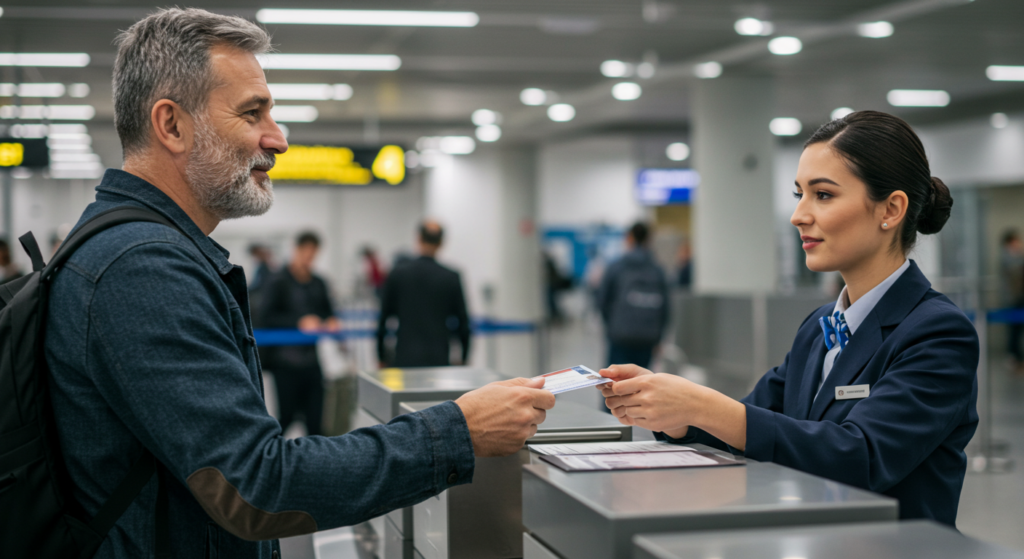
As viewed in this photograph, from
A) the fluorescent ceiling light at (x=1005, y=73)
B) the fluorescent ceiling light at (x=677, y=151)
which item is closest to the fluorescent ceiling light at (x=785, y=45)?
the fluorescent ceiling light at (x=1005, y=73)

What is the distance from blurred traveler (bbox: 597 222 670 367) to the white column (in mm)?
2863

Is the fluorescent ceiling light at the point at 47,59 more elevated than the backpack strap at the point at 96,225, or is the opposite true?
the fluorescent ceiling light at the point at 47,59

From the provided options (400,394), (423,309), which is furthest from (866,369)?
(423,309)

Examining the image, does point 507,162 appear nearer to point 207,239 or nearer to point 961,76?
point 961,76

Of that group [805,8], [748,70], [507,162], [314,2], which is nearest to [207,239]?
[314,2]

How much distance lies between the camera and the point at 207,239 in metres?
1.47

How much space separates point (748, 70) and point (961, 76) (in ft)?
10.7

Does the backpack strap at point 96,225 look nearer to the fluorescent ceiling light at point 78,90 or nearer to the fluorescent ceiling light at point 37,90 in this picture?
the fluorescent ceiling light at point 37,90

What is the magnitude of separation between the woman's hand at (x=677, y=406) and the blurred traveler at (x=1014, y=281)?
13.3 m

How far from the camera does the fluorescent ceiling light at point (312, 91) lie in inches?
435

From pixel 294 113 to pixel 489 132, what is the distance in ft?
13.7

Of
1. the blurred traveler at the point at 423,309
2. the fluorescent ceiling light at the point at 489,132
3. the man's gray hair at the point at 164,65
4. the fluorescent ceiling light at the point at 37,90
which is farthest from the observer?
the fluorescent ceiling light at the point at 489,132

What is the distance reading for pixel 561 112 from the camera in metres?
14.3

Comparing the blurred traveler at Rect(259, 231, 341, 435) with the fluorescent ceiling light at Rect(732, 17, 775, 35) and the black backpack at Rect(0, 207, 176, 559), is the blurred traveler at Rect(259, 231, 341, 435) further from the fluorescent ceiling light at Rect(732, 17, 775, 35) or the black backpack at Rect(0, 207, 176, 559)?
the black backpack at Rect(0, 207, 176, 559)
